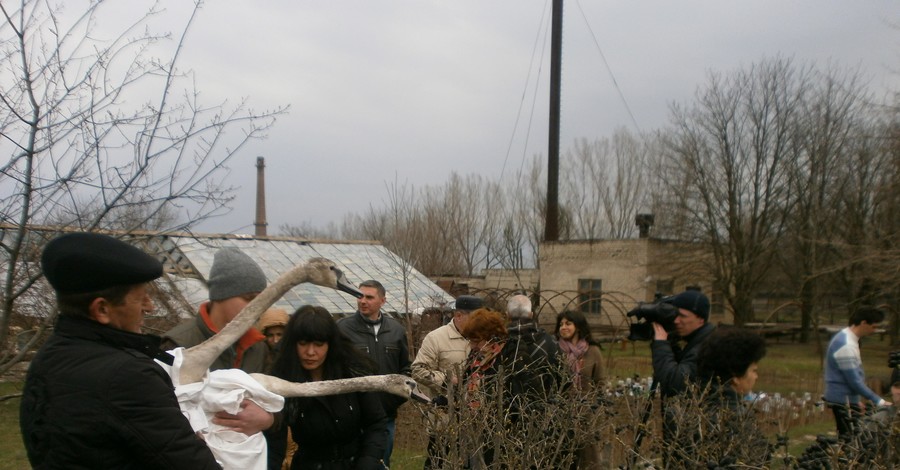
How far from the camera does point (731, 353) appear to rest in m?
3.93

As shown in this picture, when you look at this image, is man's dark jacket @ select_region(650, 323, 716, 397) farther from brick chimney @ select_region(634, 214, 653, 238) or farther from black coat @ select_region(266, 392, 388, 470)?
brick chimney @ select_region(634, 214, 653, 238)

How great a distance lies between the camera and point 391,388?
316 centimetres

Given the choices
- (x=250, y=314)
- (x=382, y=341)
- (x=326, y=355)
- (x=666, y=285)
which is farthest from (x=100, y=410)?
(x=666, y=285)

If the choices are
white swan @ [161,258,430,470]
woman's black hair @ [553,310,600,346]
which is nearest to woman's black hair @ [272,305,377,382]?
white swan @ [161,258,430,470]

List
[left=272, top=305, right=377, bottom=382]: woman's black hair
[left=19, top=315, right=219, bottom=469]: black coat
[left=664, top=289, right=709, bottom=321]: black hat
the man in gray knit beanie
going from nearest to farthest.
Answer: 1. [left=19, top=315, right=219, bottom=469]: black coat
2. the man in gray knit beanie
3. [left=272, top=305, right=377, bottom=382]: woman's black hair
4. [left=664, top=289, right=709, bottom=321]: black hat

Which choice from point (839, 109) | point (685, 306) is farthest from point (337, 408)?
point (839, 109)

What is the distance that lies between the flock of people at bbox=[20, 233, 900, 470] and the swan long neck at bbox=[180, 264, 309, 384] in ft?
0.65

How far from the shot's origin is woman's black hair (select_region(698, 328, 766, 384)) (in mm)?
3904

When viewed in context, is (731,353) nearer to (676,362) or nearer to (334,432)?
(676,362)

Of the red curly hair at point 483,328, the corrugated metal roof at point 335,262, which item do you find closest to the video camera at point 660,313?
the red curly hair at point 483,328

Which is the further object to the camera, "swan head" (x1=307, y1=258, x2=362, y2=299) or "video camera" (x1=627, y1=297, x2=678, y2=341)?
"video camera" (x1=627, y1=297, x2=678, y2=341)

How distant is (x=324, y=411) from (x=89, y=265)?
200cm

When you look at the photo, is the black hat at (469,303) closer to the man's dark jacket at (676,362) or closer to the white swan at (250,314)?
the man's dark jacket at (676,362)

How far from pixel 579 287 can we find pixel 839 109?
12.0 meters
